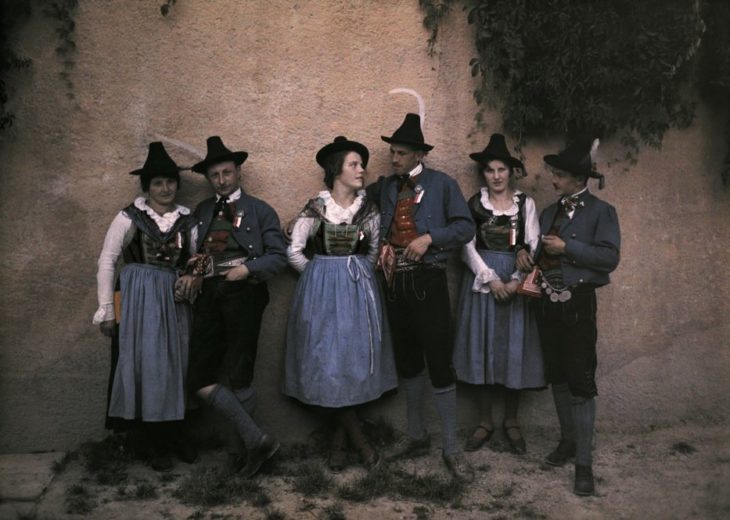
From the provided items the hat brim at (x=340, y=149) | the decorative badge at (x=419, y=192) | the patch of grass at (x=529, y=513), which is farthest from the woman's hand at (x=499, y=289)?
the patch of grass at (x=529, y=513)

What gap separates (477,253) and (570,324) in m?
0.88

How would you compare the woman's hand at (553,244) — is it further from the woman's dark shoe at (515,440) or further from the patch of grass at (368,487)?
the patch of grass at (368,487)

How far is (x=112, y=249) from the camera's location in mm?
4871

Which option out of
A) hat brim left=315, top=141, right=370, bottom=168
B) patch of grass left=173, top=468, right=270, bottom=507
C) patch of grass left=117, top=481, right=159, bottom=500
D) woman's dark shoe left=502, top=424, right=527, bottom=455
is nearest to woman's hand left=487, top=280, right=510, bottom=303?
woman's dark shoe left=502, top=424, right=527, bottom=455

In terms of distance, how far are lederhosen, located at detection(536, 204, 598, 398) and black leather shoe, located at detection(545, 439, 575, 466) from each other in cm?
52

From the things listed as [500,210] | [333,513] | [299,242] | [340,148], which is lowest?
[333,513]

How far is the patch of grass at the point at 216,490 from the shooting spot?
445 cm

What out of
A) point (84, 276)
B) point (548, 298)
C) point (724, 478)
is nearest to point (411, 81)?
point (548, 298)

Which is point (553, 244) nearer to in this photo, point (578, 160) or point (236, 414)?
point (578, 160)

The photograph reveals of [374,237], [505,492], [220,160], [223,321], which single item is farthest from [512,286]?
[220,160]

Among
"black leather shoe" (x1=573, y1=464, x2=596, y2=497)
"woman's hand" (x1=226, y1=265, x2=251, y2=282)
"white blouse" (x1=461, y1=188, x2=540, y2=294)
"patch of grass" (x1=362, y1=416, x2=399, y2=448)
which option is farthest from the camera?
"patch of grass" (x1=362, y1=416, x2=399, y2=448)

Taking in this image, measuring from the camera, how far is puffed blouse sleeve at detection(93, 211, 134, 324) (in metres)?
4.84

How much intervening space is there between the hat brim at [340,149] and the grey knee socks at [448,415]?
163 centimetres

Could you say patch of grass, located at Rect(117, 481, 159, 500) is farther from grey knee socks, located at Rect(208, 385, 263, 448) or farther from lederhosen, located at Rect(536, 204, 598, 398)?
lederhosen, located at Rect(536, 204, 598, 398)
